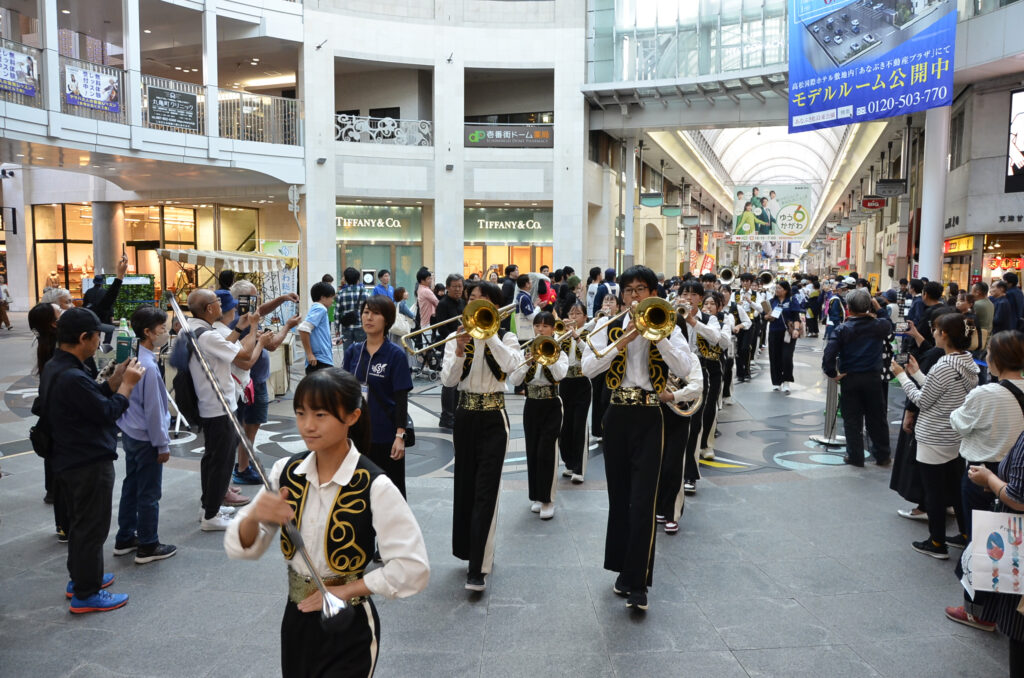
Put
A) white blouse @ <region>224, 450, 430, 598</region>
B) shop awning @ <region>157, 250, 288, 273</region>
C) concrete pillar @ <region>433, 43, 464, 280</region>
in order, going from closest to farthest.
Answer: white blouse @ <region>224, 450, 430, 598</region> < shop awning @ <region>157, 250, 288, 273</region> < concrete pillar @ <region>433, 43, 464, 280</region>

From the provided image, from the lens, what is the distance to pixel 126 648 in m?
3.78

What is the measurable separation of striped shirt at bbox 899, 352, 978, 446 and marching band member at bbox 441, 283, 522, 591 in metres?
2.88

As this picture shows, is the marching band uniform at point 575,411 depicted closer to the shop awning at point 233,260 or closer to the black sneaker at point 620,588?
the black sneaker at point 620,588

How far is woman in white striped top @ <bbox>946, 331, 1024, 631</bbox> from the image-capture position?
384 centimetres

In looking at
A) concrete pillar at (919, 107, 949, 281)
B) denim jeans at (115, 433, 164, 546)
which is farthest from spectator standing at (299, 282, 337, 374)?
concrete pillar at (919, 107, 949, 281)

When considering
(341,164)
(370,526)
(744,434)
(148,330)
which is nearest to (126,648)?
(148,330)

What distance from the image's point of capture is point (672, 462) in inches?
215

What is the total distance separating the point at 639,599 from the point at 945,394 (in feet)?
8.64

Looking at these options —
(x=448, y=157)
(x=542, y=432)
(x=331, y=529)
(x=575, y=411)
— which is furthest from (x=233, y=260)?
(x=331, y=529)

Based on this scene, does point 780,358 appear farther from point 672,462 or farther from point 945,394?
point 672,462

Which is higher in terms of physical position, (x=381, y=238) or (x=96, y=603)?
(x=381, y=238)

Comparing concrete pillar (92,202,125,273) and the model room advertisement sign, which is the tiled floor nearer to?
the model room advertisement sign

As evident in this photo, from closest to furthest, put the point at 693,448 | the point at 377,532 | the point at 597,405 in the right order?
the point at 377,532 → the point at 693,448 → the point at 597,405

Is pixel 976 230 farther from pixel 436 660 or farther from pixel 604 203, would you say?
pixel 436 660
